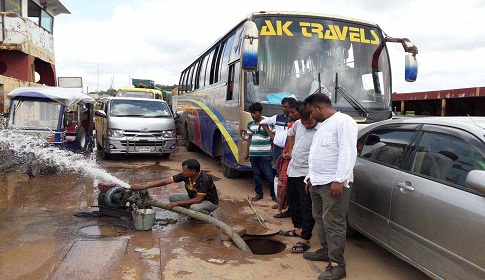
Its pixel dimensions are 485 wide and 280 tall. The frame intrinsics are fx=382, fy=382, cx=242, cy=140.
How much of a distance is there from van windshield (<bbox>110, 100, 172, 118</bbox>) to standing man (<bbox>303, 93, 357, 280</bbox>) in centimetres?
831

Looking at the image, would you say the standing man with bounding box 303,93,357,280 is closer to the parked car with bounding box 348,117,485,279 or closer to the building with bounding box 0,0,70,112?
the parked car with bounding box 348,117,485,279

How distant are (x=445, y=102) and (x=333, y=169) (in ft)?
26.1

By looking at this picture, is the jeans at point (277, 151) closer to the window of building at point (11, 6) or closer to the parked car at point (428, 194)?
the parked car at point (428, 194)

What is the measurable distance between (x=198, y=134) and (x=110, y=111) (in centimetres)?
260

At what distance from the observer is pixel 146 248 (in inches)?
172

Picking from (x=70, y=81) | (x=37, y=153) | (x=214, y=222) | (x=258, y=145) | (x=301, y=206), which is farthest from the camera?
(x=70, y=81)

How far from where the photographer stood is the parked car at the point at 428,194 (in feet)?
9.10

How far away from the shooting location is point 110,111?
36.1ft

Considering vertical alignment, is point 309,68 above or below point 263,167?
above

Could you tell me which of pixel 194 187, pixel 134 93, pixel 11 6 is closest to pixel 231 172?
pixel 194 187

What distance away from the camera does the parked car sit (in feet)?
9.10

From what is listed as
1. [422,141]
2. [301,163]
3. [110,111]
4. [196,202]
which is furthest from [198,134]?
[422,141]

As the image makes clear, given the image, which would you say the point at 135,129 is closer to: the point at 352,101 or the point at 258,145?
the point at 258,145

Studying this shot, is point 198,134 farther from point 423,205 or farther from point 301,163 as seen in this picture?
point 423,205
